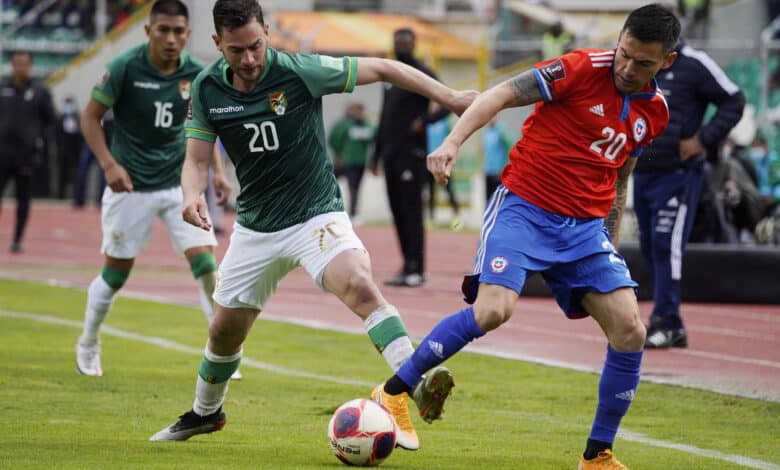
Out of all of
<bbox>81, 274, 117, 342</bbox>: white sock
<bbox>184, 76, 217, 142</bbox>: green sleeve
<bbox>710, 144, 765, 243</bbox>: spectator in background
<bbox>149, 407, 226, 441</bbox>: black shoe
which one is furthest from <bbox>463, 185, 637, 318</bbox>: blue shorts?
<bbox>710, 144, 765, 243</bbox>: spectator in background

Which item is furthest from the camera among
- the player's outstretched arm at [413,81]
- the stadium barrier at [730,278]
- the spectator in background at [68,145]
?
the spectator in background at [68,145]

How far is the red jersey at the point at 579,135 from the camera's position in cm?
668

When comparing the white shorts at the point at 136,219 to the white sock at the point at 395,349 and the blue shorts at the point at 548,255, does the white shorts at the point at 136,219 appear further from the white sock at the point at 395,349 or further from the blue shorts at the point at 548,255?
the blue shorts at the point at 548,255

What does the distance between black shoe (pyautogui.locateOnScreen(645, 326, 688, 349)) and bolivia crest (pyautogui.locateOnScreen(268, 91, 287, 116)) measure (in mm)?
5165

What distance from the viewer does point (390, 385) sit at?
21.3 feet

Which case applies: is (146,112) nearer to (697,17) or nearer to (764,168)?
(764,168)

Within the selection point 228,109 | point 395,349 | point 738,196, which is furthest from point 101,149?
point 738,196

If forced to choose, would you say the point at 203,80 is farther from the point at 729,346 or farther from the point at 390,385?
the point at 729,346

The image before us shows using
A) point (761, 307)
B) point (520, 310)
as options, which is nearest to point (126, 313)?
point (520, 310)

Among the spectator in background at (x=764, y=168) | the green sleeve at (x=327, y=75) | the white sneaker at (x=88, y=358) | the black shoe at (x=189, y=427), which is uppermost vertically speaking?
the green sleeve at (x=327, y=75)

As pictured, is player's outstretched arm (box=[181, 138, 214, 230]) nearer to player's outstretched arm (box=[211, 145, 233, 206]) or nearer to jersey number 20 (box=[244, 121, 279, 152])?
jersey number 20 (box=[244, 121, 279, 152])

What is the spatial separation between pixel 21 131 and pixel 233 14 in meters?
14.3

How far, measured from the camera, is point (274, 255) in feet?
23.0

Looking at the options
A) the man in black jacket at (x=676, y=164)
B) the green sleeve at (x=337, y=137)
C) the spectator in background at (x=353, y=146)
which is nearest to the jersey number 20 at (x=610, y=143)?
the man in black jacket at (x=676, y=164)
